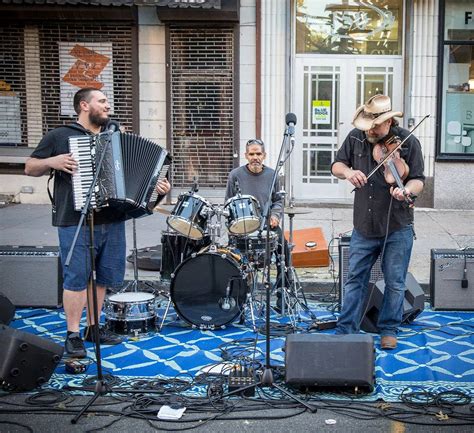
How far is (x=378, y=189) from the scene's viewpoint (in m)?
6.12

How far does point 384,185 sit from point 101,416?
2.80m

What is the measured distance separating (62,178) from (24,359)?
1.48 metres

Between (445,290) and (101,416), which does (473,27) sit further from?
(101,416)

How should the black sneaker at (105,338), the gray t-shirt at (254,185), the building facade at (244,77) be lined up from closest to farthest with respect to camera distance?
1. the black sneaker at (105,338)
2. the gray t-shirt at (254,185)
3. the building facade at (244,77)

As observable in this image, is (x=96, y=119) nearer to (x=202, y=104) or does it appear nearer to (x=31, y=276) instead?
(x=31, y=276)

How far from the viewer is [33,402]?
510cm

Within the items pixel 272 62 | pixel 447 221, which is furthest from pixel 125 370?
pixel 272 62

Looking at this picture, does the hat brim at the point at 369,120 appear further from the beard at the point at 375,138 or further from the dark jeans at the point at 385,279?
the dark jeans at the point at 385,279

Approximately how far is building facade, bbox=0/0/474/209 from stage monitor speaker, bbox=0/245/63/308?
588 centimetres

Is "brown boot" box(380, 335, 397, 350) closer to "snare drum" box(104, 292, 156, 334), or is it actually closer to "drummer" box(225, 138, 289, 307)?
"drummer" box(225, 138, 289, 307)

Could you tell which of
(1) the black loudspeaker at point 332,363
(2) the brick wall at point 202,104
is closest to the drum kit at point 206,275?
(1) the black loudspeaker at point 332,363

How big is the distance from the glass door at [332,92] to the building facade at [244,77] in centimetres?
2

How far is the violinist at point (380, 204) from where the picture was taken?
596 centimetres

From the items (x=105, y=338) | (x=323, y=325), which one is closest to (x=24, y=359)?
(x=105, y=338)
